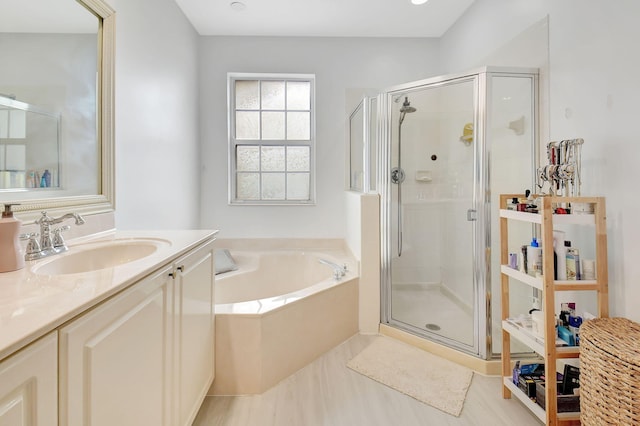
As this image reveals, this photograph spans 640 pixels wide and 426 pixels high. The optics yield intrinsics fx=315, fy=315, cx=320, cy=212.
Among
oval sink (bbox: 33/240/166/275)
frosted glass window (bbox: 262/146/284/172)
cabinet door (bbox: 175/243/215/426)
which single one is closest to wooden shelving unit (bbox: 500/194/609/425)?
cabinet door (bbox: 175/243/215/426)

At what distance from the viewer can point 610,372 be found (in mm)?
1049

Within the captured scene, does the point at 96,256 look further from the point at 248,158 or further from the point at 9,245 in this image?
the point at 248,158

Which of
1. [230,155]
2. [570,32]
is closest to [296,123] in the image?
[230,155]

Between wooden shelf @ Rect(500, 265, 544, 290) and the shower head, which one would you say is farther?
the shower head

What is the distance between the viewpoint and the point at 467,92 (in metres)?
1.99

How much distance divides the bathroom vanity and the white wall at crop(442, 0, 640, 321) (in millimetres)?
1827

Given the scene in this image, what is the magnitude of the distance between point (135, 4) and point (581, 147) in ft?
8.50

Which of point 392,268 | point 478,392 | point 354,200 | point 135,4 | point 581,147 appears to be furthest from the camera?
point 354,200

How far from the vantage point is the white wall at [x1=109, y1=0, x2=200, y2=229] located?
179 centimetres

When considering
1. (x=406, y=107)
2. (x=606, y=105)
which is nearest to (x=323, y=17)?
(x=406, y=107)

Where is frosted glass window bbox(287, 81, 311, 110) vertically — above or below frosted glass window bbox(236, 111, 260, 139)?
above

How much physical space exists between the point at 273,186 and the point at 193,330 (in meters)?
2.11

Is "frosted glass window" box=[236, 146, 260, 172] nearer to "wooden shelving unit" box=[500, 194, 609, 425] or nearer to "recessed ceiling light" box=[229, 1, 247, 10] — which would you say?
"recessed ceiling light" box=[229, 1, 247, 10]

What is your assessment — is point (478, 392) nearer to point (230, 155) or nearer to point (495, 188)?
point (495, 188)
